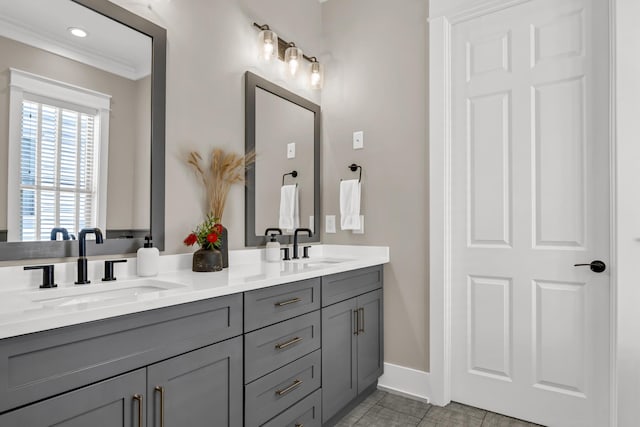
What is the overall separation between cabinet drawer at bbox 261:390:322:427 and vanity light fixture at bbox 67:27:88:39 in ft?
5.71

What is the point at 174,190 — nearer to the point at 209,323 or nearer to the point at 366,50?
the point at 209,323

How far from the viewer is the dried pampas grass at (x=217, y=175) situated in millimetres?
1974

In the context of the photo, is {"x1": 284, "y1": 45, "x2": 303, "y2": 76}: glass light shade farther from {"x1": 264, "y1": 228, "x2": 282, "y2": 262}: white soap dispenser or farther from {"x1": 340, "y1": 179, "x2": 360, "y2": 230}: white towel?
{"x1": 264, "y1": 228, "x2": 282, "y2": 262}: white soap dispenser

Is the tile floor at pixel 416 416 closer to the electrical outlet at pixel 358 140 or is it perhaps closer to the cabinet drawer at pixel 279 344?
the cabinet drawer at pixel 279 344

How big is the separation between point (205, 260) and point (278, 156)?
97 centimetres

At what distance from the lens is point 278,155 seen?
2490 millimetres

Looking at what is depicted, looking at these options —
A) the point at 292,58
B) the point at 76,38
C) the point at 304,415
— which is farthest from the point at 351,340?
the point at 76,38

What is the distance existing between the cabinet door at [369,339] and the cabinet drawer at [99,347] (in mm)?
1116

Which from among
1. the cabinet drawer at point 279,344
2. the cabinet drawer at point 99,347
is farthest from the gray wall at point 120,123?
the cabinet drawer at point 279,344

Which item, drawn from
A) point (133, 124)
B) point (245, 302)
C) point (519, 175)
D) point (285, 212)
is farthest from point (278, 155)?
point (519, 175)

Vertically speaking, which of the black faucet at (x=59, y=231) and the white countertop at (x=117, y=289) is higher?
the black faucet at (x=59, y=231)

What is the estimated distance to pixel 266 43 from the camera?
7.56 ft

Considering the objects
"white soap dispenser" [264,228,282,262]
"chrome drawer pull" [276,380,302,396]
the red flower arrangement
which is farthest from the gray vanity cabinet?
the red flower arrangement

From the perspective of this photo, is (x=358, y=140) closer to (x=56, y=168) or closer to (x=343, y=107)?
(x=343, y=107)
